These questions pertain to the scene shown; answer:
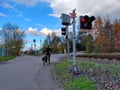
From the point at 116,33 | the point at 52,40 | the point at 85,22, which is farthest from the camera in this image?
the point at 52,40

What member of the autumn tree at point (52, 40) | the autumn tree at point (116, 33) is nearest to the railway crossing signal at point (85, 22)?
the autumn tree at point (116, 33)

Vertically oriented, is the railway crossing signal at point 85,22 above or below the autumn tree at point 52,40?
below

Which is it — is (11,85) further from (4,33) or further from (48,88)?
(4,33)

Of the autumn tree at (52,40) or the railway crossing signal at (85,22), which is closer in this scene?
the railway crossing signal at (85,22)

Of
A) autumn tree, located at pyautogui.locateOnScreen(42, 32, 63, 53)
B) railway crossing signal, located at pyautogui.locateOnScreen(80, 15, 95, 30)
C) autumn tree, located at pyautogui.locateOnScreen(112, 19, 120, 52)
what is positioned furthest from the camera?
autumn tree, located at pyautogui.locateOnScreen(42, 32, 63, 53)

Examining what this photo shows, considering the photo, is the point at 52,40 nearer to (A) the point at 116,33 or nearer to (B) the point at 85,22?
(A) the point at 116,33

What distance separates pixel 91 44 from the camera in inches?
3086

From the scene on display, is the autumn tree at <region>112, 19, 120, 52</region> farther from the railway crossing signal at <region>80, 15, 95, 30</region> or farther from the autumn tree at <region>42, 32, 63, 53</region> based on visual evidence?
the railway crossing signal at <region>80, 15, 95, 30</region>

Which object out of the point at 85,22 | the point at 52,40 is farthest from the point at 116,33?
the point at 85,22

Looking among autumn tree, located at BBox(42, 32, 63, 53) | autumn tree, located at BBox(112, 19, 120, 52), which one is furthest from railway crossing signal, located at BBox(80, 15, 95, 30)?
autumn tree, located at BBox(42, 32, 63, 53)

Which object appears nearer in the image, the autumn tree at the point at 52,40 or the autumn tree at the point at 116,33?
the autumn tree at the point at 116,33

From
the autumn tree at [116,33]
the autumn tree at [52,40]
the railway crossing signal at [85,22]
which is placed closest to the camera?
the railway crossing signal at [85,22]

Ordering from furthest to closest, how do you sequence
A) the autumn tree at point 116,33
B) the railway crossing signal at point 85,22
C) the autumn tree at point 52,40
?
the autumn tree at point 52,40 → the autumn tree at point 116,33 → the railway crossing signal at point 85,22

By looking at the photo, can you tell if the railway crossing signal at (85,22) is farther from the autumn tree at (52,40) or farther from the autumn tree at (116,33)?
the autumn tree at (52,40)
